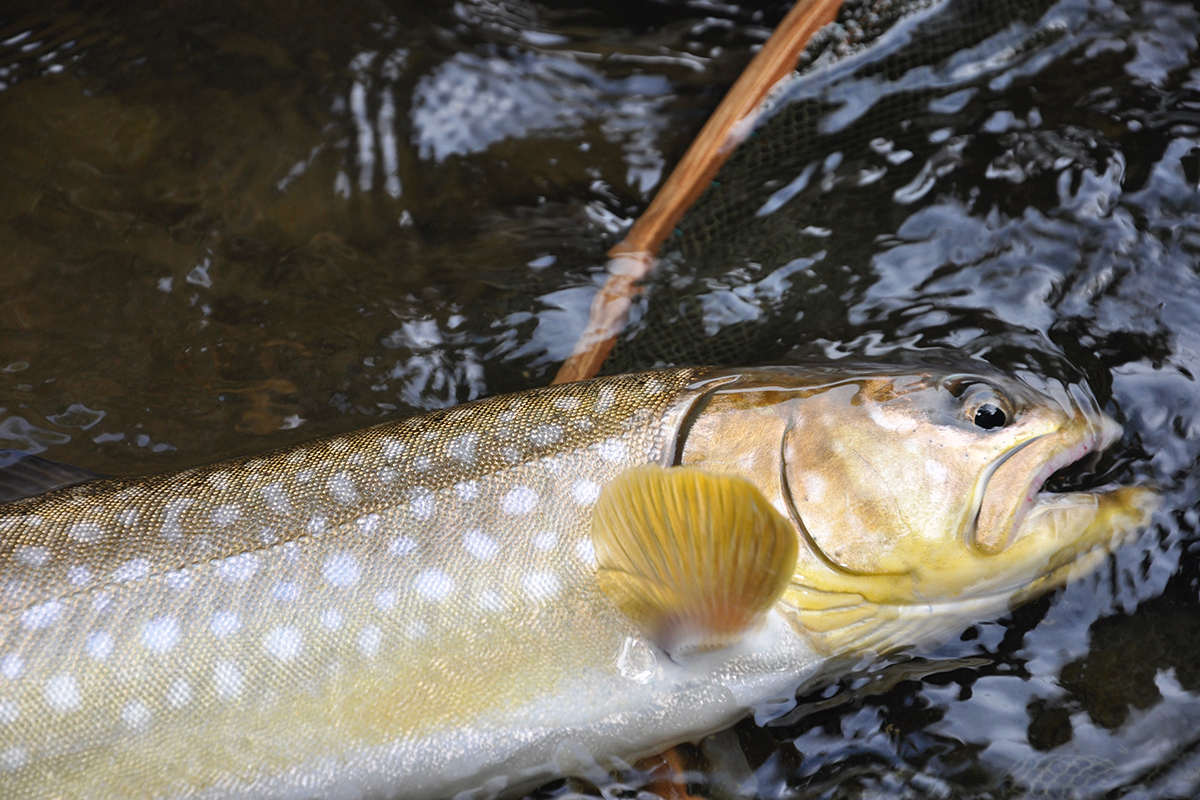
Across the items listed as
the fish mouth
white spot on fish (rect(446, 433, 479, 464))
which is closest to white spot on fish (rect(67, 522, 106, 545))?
white spot on fish (rect(446, 433, 479, 464))

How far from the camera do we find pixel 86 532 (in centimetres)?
196

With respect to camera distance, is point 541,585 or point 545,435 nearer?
point 541,585

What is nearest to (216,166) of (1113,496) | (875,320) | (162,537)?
(162,537)

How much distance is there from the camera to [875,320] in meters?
2.69

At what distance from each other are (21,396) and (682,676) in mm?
2219

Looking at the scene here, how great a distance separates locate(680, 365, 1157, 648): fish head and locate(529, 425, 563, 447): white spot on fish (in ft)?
1.05

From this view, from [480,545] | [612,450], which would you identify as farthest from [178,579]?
[612,450]

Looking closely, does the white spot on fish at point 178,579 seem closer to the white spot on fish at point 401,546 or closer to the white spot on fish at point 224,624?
the white spot on fish at point 224,624

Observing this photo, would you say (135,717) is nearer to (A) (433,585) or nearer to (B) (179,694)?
(B) (179,694)

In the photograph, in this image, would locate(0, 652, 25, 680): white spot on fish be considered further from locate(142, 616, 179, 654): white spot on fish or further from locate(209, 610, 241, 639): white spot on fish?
locate(209, 610, 241, 639): white spot on fish

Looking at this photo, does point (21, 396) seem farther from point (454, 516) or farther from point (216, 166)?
point (454, 516)

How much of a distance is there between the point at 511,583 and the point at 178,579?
74 centimetres

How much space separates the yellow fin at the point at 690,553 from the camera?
5.74 feet

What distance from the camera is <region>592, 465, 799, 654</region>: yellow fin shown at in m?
1.75
